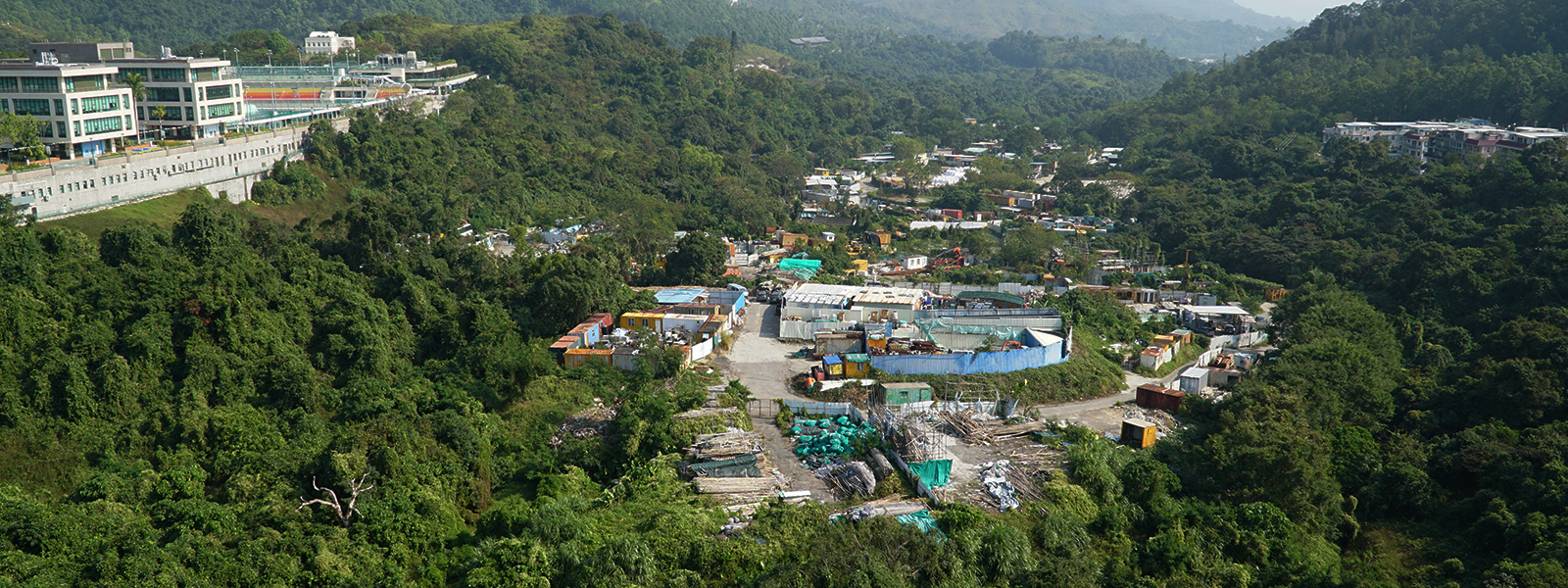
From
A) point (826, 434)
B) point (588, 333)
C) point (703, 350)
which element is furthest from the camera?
point (588, 333)

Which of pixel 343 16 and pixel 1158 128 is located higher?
A: pixel 343 16

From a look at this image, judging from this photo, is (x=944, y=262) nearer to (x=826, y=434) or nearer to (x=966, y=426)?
(x=966, y=426)

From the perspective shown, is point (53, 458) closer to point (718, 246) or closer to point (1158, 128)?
point (718, 246)

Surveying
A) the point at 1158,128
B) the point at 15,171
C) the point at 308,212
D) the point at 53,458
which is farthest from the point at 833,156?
the point at 53,458

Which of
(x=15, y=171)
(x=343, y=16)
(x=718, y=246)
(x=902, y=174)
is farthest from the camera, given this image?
(x=343, y=16)

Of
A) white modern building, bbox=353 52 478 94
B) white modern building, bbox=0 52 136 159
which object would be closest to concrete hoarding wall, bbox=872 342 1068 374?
white modern building, bbox=0 52 136 159

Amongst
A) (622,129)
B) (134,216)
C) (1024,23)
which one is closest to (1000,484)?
(134,216)
